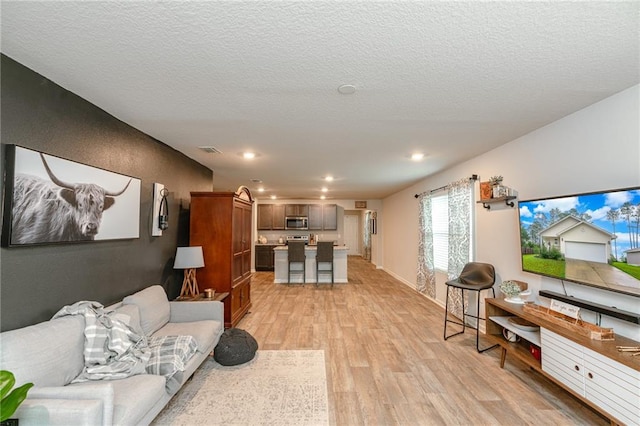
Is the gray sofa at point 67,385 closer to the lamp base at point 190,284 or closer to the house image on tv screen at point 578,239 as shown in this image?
the lamp base at point 190,284

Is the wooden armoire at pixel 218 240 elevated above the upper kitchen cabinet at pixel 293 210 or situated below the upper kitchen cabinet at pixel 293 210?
below

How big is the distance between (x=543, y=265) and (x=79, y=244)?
158 inches

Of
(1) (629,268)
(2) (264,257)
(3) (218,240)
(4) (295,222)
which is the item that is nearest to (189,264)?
(3) (218,240)

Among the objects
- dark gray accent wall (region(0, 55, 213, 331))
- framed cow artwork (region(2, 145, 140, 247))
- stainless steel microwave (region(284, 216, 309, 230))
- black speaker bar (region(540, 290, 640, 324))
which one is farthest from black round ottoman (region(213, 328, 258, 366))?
stainless steel microwave (region(284, 216, 309, 230))

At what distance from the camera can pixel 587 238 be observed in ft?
7.14

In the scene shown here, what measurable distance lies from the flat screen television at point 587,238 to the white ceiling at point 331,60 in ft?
2.63

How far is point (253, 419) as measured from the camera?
6.85 ft

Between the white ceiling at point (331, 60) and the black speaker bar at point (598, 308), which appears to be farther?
the black speaker bar at point (598, 308)

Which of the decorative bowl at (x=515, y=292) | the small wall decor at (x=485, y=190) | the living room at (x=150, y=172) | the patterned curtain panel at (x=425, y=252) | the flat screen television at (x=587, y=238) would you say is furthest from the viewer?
the patterned curtain panel at (x=425, y=252)

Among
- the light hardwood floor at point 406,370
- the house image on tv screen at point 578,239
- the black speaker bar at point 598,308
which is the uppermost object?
the house image on tv screen at point 578,239

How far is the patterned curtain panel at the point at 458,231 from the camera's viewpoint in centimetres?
409

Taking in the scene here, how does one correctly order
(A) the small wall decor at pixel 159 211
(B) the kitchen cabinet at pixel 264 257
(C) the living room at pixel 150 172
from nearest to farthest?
1. (C) the living room at pixel 150 172
2. (A) the small wall decor at pixel 159 211
3. (B) the kitchen cabinet at pixel 264 257

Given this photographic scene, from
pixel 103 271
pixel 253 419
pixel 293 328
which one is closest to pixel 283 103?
pixel 103 271

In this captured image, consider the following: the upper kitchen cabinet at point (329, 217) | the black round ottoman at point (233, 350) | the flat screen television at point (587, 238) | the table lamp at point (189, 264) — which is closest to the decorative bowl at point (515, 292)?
the flat screen television at point (587, 238)
